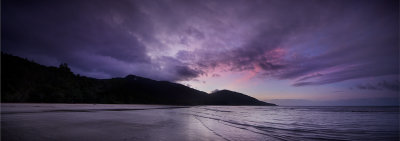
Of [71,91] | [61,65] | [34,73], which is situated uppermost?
[61,65]

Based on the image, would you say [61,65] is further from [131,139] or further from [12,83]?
[131,139]

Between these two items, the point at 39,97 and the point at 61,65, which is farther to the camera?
the point at 61,65

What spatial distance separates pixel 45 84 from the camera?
5747 centimetres

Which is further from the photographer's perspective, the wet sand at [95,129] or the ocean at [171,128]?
the ocean at [171,128]

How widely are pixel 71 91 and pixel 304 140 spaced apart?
3189 inches

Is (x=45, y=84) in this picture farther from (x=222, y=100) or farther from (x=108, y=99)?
(x=222, y=100)

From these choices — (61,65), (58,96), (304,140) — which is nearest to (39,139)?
(304,140)

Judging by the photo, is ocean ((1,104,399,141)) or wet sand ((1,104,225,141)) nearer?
wet sand ((1,104,225,141))

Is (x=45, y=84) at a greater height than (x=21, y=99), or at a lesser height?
greater

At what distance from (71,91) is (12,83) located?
16.8 meters

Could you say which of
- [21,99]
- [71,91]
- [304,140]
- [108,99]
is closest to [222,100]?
[108,99]

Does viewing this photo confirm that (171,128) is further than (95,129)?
Yes

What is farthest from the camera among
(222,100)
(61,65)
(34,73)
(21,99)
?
(222,100)

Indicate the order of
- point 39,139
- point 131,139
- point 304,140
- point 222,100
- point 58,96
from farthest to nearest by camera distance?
point 222,100
point 58,96
point 304,140
point 131,139
point 39,139
